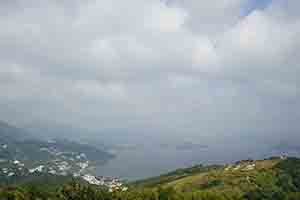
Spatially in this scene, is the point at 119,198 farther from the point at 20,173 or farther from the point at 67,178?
the point at 20,173

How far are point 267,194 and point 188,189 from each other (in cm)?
2703

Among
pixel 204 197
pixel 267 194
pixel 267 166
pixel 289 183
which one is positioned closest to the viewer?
pixel 204 197

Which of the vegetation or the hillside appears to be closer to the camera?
the vegetation

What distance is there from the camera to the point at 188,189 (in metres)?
108

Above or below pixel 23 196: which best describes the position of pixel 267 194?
below

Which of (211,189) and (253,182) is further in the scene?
(253,182)

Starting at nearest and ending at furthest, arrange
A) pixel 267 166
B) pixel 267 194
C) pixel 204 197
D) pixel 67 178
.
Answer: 1. pixel 204 197
2. pixel 267 194
3. pixel 267 166
4. pixel 67 178

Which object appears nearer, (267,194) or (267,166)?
(267,194)

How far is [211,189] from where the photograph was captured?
102812 mm

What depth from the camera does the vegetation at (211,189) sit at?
71.6 meters

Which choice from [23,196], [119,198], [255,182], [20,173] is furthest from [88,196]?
[20,173]

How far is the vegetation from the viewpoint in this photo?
71.6 metres

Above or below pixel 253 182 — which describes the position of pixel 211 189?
below

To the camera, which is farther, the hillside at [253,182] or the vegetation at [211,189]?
the hillside at [253,182]
